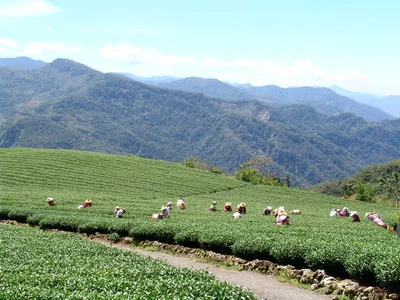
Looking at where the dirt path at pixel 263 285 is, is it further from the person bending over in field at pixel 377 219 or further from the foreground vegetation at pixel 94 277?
the person bending over in field at pixel 377 219

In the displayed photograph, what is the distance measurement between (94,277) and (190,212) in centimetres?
2459

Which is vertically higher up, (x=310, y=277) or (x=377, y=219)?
(x=310, y=277)

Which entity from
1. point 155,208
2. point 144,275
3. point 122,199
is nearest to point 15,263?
point 144,275

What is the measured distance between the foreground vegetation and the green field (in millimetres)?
4778

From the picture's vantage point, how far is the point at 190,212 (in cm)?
3850

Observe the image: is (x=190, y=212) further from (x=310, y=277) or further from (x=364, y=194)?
(x=364, y=194)

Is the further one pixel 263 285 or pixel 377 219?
pixel 377 219

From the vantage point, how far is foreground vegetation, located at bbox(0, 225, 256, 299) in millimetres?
12133

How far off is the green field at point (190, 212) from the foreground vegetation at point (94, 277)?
4.78 m

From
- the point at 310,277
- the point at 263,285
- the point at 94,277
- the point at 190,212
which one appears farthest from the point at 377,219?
the point at 94,277

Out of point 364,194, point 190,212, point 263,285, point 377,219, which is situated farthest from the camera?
point 364,194

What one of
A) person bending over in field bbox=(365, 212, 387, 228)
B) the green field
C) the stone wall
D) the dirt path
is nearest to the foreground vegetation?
the dirt path

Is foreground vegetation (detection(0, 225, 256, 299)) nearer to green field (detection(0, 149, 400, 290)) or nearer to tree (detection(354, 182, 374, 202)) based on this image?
green field (detection(0, 149, 400, 290))

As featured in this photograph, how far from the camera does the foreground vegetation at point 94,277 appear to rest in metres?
12.1
